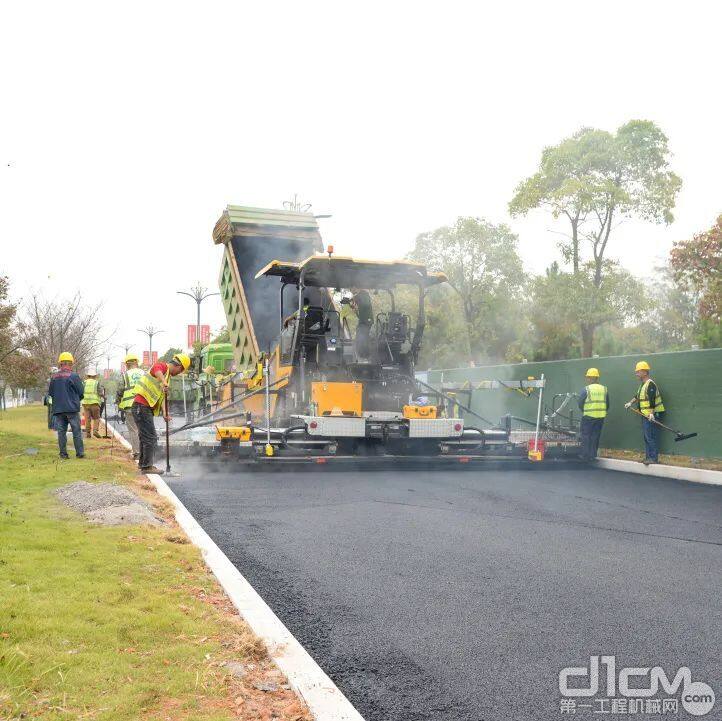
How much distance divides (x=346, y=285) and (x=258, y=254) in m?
2.85

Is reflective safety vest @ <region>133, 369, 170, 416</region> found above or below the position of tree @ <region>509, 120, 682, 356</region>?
below

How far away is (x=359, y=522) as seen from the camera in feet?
22.7

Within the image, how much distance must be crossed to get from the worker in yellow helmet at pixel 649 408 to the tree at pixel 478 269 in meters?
26.7

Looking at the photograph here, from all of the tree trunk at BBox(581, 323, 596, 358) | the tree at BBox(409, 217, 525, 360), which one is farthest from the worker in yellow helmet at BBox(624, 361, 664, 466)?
the tree at BBox(409, 217, 525, 360)

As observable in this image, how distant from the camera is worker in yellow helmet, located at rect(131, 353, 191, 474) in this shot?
9.88m

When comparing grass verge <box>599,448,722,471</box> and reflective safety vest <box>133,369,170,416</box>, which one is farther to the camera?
grass verge <box>599,448,722,471</box>

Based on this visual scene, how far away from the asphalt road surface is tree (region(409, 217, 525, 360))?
1209 inches

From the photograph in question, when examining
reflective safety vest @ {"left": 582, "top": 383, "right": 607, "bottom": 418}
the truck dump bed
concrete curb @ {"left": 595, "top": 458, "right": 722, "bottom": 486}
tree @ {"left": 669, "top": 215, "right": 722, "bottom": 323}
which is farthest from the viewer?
tree @ {"left": 669, "top": 215, "right": 722, "bottom": 323}

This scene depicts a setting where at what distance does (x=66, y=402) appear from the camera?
11656 mm

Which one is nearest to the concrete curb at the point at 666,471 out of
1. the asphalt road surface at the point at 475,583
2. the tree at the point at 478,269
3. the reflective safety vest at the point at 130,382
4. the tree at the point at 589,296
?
the asphalt road surface at the point at 475,583

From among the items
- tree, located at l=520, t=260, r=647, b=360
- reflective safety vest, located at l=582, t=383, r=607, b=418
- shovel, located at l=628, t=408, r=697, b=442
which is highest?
tree, located at l=520, t=260, r=647, b=360

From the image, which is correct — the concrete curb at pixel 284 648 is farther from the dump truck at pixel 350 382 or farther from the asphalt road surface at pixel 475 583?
the dump truck at pixel 350 382

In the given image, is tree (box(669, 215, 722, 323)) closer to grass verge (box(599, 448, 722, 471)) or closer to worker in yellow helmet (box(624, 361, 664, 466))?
grass verge (box(599, 448, 722, 471))

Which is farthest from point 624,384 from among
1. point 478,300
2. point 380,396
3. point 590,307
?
point 478,300
